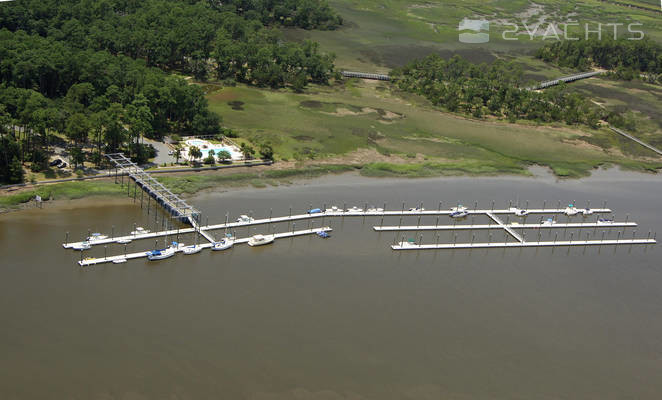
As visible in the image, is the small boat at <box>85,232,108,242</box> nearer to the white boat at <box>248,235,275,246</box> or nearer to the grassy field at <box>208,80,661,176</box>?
the white boat at <box>248,235,275,246</box>

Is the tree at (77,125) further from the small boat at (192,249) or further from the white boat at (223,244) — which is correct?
the white boat at (223,244)

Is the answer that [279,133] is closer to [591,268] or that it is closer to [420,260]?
[420,260]

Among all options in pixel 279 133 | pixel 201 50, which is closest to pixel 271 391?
pixel 279 133

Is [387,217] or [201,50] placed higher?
[201,50]

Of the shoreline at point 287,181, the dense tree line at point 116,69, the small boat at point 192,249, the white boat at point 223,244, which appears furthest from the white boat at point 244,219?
the dense tree line at point 116,69

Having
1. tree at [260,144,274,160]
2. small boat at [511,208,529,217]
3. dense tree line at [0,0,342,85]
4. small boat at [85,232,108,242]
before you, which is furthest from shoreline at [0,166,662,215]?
dense tree line at [0,0,342,85]

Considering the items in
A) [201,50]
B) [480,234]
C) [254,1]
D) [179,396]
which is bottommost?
[179,396]

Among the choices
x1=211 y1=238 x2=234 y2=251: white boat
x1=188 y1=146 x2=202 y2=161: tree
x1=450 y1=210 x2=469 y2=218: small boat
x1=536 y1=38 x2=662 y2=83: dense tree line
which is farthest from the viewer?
x1=536 y1=38 x2=662 y2=83: dense tree line
